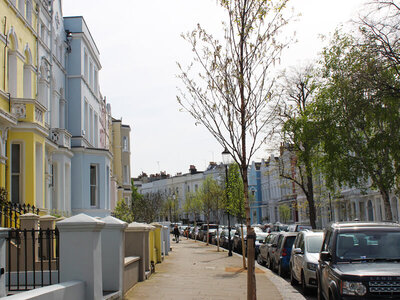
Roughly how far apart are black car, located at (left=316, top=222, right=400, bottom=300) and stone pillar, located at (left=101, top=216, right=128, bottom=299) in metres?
4.15

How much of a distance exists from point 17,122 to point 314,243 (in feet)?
33.9

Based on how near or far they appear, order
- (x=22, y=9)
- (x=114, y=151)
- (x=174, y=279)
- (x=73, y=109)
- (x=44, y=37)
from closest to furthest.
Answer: (x=174, y=279), (x=22, y=9), (x=44, y=37), (x=73, y=109), (x=114, y=151)

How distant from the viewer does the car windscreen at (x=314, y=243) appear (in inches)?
584

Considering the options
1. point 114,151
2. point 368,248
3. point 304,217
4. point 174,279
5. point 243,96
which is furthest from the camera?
point 304,217

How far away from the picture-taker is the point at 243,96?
10.7 metres

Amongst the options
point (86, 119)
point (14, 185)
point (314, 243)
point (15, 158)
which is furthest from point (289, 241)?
point (86, 119)

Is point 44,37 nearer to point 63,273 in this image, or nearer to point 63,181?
point 63,181

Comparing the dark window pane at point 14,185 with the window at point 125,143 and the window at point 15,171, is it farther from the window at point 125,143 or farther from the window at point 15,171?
the window at point 125,143

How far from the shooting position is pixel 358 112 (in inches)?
731

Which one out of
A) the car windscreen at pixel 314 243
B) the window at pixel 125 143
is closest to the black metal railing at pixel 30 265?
the car windscreen at pixel 314 243

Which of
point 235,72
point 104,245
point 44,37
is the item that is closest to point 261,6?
point 235,72

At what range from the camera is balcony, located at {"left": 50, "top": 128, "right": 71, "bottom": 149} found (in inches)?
938

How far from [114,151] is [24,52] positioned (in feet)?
89.9

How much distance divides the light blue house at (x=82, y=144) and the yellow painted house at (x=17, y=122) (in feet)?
22.0
